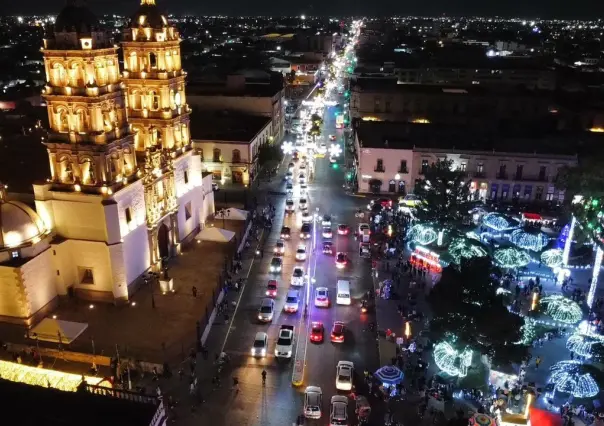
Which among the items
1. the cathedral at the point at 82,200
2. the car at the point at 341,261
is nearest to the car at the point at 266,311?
the car at the point at 341,261

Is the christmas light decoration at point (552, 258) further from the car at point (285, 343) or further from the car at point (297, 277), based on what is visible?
the car at point (285, 343)

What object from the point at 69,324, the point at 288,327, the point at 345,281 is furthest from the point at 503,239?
the point at 69,324

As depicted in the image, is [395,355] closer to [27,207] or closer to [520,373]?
[520,373]

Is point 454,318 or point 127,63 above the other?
point 127,63

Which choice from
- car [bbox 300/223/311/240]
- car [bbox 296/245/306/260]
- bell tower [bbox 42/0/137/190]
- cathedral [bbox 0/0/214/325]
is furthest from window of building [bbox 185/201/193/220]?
bell tower [bbox 42/0/137/190]

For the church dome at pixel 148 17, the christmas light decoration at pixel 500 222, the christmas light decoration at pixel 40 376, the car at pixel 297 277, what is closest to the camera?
the christmas light decoration at pixel 40 376

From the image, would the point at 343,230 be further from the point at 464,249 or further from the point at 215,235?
the point at 464,249

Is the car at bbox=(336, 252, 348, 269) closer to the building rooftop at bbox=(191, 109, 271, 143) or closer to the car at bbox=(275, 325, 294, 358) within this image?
the car at bbox=(275, 325, 294, 358)
